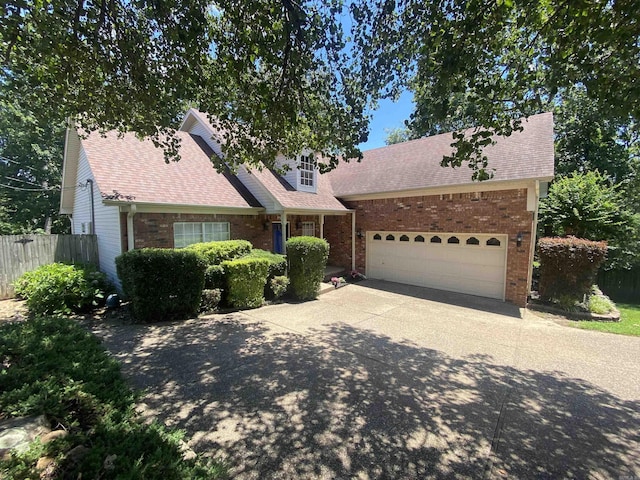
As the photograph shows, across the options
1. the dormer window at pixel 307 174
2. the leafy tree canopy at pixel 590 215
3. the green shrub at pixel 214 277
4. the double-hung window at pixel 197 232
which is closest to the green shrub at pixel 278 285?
the green shrub at pixel 214 277

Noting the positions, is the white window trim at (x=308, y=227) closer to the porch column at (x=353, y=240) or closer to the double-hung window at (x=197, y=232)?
the porch column at (x=353, y=240)

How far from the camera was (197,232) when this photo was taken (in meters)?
10.1

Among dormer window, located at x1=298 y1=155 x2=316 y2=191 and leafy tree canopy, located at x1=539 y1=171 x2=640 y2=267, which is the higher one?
dormer window, located at x1=298 y1=155 x2=316 y2=191

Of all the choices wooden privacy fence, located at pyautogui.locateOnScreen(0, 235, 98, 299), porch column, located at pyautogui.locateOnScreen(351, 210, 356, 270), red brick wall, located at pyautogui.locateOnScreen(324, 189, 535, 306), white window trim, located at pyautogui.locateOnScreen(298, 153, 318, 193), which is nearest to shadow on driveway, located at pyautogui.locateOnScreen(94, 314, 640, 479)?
red brick wall, located at pyautogui.locateOnScreen(324, 189, 535, 306)

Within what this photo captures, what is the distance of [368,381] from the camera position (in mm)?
4434

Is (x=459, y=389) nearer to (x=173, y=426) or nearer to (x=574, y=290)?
(x=173, y=426)

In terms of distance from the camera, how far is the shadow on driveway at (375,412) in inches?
113

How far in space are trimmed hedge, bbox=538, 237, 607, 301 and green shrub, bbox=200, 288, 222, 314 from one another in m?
9.81

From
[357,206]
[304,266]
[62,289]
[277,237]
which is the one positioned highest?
[357,206]

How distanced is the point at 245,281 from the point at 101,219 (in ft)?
19.1

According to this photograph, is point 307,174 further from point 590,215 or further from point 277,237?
point 590,215

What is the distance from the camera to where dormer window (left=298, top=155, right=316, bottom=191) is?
40.9 ft

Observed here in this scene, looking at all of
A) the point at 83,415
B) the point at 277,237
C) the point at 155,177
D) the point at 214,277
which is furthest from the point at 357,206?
the point at 83,415

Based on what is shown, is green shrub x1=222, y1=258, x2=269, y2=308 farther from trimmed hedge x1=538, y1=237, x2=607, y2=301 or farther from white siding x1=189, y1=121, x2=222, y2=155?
trimmed hedge x1=538, y1=237, x2=607, y2=301
